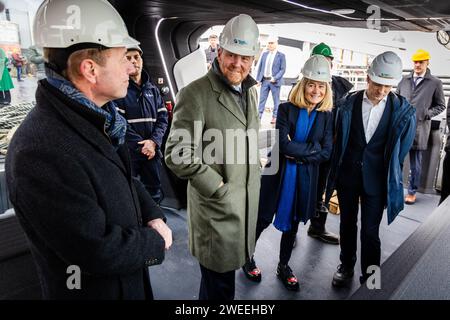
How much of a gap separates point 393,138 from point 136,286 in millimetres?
1941

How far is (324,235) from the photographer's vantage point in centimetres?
328

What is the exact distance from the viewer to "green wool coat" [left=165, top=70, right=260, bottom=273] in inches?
63.8

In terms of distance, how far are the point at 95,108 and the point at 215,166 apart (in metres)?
0.81

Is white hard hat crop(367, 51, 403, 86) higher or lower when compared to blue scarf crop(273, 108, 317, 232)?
higher

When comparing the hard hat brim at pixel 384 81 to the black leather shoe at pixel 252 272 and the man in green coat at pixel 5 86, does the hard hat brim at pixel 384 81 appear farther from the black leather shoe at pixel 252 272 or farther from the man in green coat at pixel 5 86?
the man in green coat at pixel 5 86

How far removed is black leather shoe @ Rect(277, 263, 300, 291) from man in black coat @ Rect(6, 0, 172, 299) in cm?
169

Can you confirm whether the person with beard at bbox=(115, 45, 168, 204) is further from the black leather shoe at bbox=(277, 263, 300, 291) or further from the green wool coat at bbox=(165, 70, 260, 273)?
the black leather shoe at bbox=(277, 263, 300, 291)

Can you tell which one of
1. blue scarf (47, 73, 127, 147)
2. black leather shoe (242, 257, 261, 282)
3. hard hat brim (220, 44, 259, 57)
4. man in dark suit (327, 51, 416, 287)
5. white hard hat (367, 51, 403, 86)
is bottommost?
black leather shoe (242, 257, 261, 282)

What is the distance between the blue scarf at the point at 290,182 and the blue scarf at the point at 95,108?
1.51 meters

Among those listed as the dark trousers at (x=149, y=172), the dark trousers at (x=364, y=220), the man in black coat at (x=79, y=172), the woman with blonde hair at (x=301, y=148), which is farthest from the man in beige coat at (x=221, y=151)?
the dark trousers at (x=149, y=172)

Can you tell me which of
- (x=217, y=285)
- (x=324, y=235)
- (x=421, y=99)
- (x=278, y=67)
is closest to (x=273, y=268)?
(x=324, y=235)

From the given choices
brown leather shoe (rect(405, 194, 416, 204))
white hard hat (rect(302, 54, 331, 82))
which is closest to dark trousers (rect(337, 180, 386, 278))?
white hard hat (rect(302, 54, 331, 82))

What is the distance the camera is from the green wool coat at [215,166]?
162 centimetres
